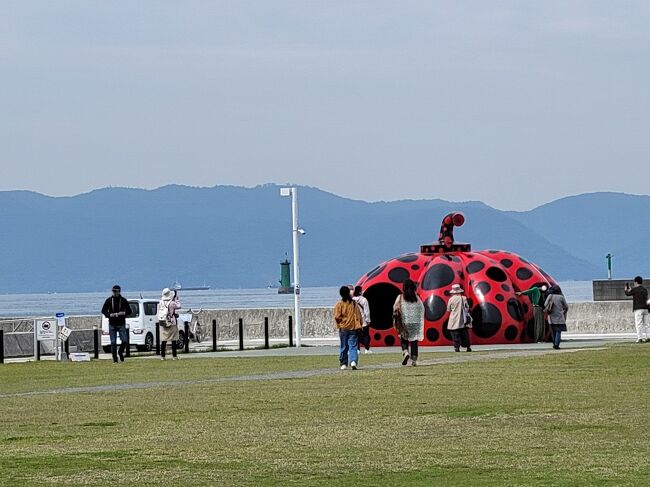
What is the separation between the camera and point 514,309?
41.3m

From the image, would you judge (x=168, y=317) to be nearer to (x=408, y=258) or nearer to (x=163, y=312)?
(x=163, y=312)

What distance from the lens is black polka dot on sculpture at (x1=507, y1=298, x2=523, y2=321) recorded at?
135 feet

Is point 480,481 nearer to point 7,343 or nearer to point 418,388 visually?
point 418,388

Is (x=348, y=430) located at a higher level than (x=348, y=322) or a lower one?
lower

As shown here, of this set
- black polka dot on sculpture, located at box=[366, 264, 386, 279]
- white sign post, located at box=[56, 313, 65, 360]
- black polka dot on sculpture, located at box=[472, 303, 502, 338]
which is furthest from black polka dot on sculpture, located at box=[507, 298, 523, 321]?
white sign post, located at box=[56, 313, 65, 360]

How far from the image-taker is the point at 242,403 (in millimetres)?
21641

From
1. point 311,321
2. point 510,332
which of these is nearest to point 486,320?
point 510,332

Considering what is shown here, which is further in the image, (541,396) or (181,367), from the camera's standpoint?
(181,367)

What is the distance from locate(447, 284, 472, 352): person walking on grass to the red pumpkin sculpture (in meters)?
3.60

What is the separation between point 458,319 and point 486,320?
4857 millimetres

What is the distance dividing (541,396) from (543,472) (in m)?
8.32

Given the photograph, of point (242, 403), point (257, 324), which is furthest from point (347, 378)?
point (257, 324)

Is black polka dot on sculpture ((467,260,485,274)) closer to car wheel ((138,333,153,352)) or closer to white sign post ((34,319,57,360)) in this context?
car wheel ((138,333,153,352))

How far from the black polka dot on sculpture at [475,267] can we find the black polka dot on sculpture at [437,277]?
56 centimetres
